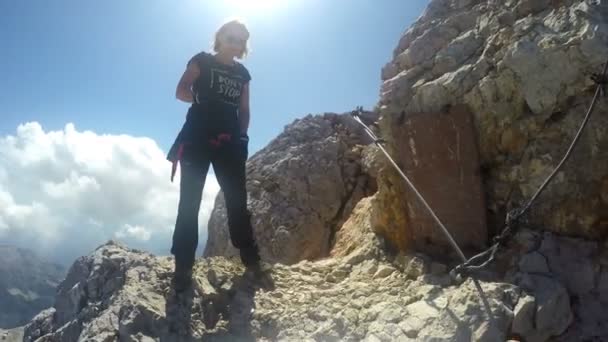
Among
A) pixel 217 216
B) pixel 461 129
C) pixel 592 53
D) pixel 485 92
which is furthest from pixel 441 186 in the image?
pixel 217 216

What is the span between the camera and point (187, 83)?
5.26 metres

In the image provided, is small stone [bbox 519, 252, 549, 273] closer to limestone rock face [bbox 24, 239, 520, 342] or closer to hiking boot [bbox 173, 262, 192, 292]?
limestone rock face [bbox 24, 239, 520, 342]

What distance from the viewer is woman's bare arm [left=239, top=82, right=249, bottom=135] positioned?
580cm

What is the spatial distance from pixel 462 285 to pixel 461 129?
6.43 ft

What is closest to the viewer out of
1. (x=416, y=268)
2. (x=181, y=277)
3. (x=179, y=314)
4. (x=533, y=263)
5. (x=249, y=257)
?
(x=533, y=263)

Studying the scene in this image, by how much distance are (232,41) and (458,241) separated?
3746mm

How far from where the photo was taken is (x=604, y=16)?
460 cm

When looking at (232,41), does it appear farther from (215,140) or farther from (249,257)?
(249,257)

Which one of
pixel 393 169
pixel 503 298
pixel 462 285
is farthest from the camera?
pixel 393 169

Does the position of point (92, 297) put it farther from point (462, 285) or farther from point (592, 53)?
point (592, 53)

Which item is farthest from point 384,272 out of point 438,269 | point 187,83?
point 187,83

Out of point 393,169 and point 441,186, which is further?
point 393,169

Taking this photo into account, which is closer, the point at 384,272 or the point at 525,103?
the point at 525,103

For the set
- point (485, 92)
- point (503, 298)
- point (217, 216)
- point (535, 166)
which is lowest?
point (503, 298)
